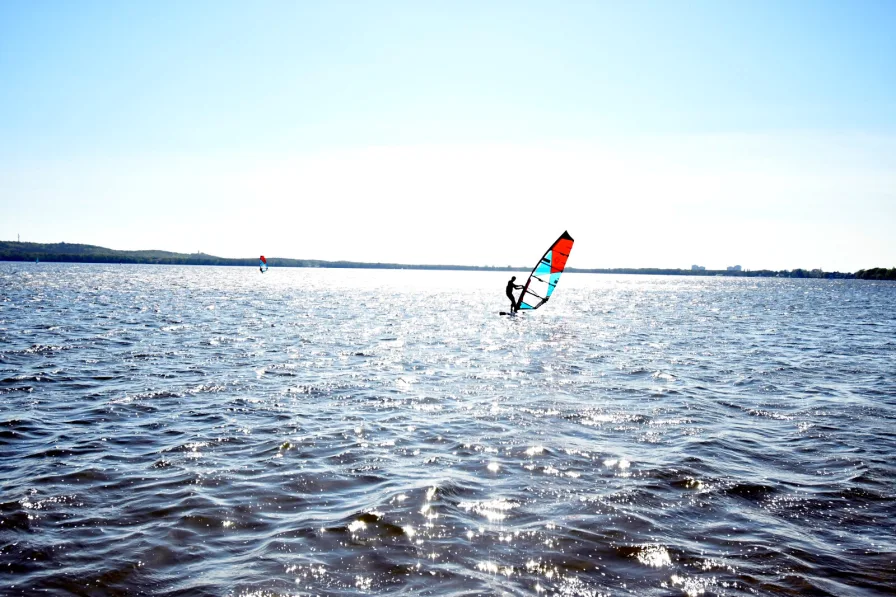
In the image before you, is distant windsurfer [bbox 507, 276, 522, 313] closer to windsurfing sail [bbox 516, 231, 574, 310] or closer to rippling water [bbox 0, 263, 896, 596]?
windsurfing sail [bbox 516, 231, 574, 310]

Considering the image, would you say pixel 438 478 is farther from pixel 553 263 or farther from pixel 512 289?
pixel 512 289

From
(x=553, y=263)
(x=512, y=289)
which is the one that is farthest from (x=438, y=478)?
(x=512, y=289)

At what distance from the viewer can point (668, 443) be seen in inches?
407

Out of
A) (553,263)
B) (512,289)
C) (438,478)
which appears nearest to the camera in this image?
(438,478)

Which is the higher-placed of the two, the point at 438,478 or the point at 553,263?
the point at 553,263

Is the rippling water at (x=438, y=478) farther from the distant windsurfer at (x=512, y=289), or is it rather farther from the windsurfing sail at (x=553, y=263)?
the distant windsurfer at (x=512, y=289)

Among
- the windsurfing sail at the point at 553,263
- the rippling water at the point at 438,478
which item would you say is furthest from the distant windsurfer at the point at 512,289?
the rippling water at the point at 438,478

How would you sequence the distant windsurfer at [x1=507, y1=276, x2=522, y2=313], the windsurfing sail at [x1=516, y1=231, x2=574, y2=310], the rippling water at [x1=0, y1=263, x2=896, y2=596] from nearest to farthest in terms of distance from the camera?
1. the rippling water at [x1=0, y1=263, x2=896, y2=596]
2. the windsurfing sail at [x1=516, y1=231, x2=574, y2=310]
3. the distant windsurfer at [x1=507, y1=276, x2=522, y2=313]

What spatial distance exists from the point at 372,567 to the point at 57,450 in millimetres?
6383

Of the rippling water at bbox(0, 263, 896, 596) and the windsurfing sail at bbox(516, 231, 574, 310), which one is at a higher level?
the windsurfing sail at bbox(516, 231, 574, 310)

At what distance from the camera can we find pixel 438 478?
8.30 m

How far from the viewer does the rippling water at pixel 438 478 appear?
5.75m

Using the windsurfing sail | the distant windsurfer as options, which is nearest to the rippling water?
the windsurfing sail

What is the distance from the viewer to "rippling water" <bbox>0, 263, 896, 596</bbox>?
5.75m
